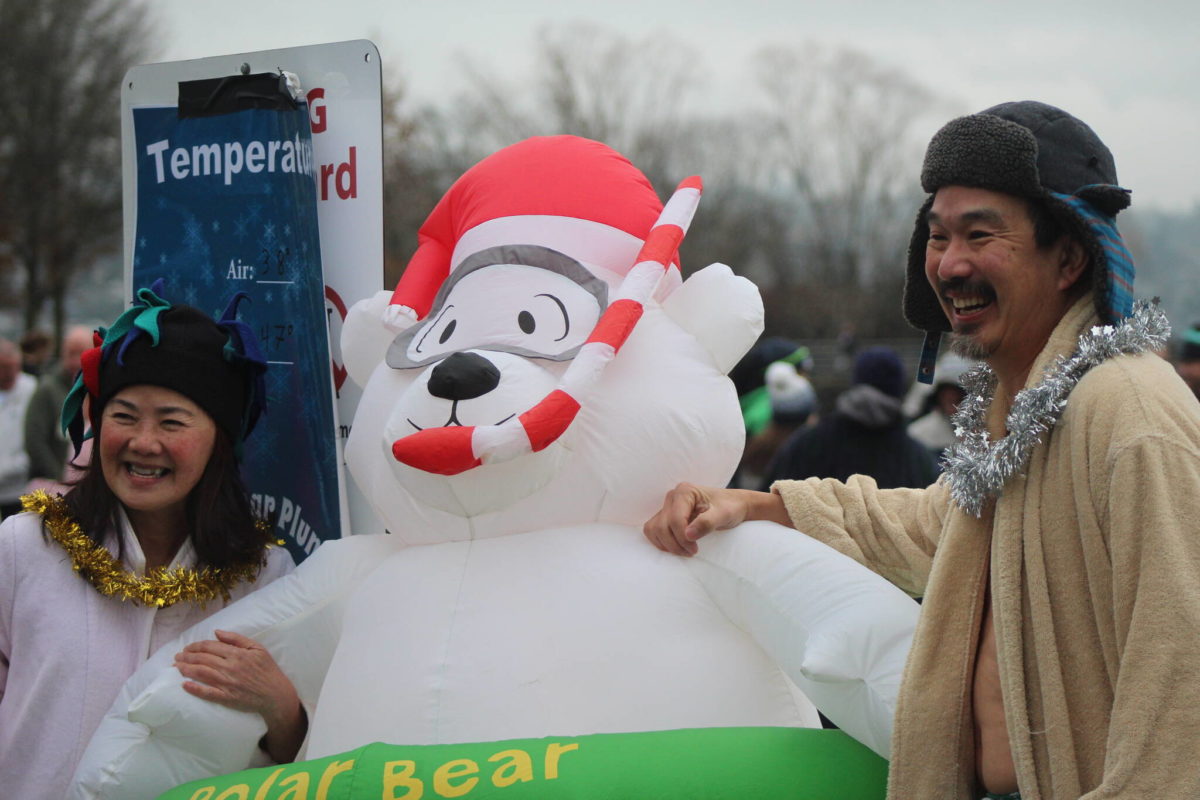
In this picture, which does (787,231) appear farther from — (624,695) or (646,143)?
(624,695)

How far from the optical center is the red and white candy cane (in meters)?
2.38

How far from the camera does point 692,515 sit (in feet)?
Result: 8.38

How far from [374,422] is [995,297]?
1.33m

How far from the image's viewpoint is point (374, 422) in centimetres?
270

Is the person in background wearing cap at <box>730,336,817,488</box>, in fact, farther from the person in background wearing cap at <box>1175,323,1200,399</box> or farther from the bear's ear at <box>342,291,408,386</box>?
the bear's ear at <box>342,291,408,386</box>

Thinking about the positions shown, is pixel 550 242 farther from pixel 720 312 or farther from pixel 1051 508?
pixel 1051 508

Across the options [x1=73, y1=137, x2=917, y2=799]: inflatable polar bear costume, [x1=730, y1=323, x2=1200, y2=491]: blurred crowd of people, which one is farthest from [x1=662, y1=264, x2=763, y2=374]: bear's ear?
[x1=730, y1=323, x2=1200, y2=491]: blurred crowd of people

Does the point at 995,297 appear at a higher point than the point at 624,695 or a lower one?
higher

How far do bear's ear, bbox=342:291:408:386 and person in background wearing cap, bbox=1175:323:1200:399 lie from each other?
4.07 m

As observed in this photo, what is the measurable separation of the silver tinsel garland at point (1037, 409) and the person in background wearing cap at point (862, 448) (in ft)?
9.44

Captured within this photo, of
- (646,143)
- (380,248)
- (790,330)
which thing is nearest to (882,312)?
(790,330)

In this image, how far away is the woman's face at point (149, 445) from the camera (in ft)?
9.34

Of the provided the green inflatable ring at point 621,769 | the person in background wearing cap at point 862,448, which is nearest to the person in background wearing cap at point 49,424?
the person in background wearing cap at point 862,448

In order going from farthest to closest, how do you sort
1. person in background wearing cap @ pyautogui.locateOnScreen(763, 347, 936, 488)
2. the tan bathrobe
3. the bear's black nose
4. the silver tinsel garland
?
person in background wearing cap @ pyautogui.locateOnScreen(763, 347, 936, 488)
the bear's black nose
the silver tinsel garland
the tan bathrobe
